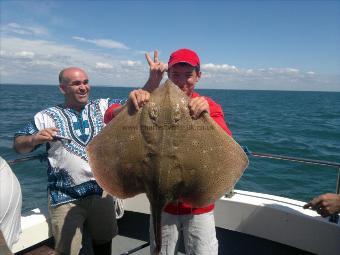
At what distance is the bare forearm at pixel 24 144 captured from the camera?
373 centimetres

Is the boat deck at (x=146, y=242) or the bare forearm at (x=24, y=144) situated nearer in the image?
the bare forearm at (x=24, y=144)

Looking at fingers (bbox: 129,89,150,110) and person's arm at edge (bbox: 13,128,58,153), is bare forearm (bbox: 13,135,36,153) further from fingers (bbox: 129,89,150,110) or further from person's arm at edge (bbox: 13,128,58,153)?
fingers (bbox: 129,89,150,110)

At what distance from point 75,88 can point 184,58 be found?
155 centimetres

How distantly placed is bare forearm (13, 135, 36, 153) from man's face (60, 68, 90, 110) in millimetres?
678

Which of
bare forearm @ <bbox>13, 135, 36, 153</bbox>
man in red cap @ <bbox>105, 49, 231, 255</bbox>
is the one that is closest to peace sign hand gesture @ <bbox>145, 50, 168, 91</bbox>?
man in red cap @ <bbox>105, 49, 231, 255</bbox>

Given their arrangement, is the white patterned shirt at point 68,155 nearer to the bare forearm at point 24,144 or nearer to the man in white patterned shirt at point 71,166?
the man in white patterned shirt at point 71,166

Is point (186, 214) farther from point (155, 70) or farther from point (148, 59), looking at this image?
point (148, 59)

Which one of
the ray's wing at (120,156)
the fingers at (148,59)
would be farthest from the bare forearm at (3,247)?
the fingers at (148,59)

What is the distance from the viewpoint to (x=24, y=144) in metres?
3.78

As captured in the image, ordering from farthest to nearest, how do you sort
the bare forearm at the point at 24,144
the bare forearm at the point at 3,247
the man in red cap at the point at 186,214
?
the bare forearm at the point at 24,144, the man in red cap at the point at 186,214, the bare forearm at the point at 3,247

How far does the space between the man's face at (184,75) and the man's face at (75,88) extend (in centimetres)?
131

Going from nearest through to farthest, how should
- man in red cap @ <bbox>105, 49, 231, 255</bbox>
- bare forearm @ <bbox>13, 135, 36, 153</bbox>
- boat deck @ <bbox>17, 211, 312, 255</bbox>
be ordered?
man in red cap @ <bbox>105, 49, 231, 255</bbox> → bare forearm @ <bbox>13, 135, 36, 153</bbox> → boat deck @ <bbox>17, 211, 312, 255</bbox>

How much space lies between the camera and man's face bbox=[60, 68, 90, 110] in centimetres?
407

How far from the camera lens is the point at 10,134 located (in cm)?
2112
